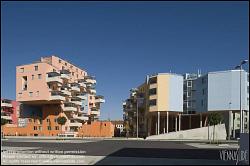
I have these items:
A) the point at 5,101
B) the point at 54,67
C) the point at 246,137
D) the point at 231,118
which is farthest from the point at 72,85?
the point at 246,137

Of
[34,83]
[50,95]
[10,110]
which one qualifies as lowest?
[10,110]

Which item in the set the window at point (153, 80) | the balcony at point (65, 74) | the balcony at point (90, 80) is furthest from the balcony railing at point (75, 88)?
the window at point (153, 80)

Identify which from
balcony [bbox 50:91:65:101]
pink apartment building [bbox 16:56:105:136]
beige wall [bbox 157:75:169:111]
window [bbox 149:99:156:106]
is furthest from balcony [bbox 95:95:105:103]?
beige wall [bbox 157:75:169:111]

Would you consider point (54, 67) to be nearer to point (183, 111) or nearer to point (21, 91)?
point (21, 91)

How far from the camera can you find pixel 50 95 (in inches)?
3204

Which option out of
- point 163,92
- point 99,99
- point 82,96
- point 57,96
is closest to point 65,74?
point 57,96

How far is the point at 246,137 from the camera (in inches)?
619

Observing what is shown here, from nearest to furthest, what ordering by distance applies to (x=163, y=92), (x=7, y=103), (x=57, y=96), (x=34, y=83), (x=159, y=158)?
(x=159, y=158)
(x=163, y=92)
(x=57, y=96)
(x=34, y=83)
(x=7, y=103)

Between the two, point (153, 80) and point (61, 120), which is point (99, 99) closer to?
point (61, 120)

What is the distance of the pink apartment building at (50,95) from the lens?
3204 inches

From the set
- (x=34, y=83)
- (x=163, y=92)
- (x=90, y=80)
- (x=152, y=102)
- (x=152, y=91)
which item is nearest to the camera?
(x=163, y=92)

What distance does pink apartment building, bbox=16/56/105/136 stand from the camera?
8138 centimetres

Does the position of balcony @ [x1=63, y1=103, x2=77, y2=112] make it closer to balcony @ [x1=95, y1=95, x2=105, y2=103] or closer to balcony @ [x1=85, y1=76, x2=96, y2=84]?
balcony @ [x1=85, y1=76, x2=96, y2=84]

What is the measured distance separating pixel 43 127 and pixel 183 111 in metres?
34.3
